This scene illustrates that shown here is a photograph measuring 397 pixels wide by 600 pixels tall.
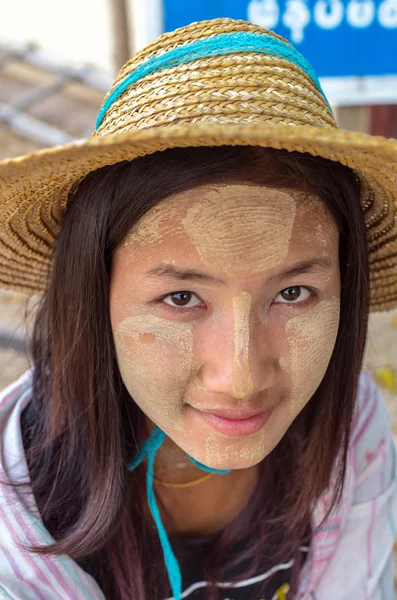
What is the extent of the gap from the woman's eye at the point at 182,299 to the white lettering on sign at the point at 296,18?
1.60 metres

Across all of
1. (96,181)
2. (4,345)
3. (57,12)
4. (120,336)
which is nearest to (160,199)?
(96,181)

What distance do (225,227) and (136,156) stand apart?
0.57 feet

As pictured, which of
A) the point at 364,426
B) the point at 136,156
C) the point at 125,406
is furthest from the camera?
the point at 364,426

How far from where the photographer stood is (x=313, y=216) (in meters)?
1.17

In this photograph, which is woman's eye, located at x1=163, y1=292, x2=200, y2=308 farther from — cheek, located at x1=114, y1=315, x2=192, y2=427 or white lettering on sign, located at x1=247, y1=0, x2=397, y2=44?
white lettering on sign, located at x1=247, y1=0, x2=397, y2=44

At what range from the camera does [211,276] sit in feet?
3.67

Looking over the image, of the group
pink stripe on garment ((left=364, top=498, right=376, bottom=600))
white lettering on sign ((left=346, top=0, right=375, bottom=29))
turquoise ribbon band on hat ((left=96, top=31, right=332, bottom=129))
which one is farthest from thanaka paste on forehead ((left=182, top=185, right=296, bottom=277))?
white lettering on sign ((left=346, top=0, right=375, bottom=29))

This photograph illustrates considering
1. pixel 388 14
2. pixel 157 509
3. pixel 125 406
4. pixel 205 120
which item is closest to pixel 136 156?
pixel 205 120

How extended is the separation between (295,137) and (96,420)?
706 mm

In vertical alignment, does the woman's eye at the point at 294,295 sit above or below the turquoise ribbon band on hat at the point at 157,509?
above

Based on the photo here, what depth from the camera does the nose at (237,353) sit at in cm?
111

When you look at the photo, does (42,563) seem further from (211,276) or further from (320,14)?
(320,14)

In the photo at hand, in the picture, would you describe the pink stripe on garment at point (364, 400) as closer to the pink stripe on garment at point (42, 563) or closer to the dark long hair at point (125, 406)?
the dark long hair at point (125, 406)

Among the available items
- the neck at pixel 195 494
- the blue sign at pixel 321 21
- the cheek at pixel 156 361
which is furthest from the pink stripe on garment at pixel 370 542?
the blue sign at pixel 321 21
